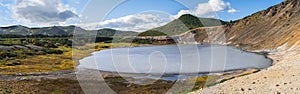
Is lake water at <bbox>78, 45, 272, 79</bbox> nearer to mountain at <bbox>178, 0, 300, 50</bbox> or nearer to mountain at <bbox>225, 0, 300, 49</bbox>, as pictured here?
mountain at <bbox>178, 0, 300, 50</bbox>

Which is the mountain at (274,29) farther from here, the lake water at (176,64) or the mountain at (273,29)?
the lake water at (176,64)

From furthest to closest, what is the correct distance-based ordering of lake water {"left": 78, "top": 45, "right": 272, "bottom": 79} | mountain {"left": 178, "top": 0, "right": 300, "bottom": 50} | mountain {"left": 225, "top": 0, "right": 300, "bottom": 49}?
mountain {"left": 225, "top": 0, "right": 300, "bottom": 49} → mountain {"left": 178, "top": 0, "right": 300, "bottom": 50} → lake water {"left": 78, "top": 45, "right": 272, "bottom": 79}

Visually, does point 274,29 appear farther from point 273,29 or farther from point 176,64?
point 176,64

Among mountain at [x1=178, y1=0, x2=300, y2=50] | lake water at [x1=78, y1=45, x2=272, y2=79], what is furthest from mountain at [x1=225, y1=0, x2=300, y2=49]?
lake water at [x1=78, y1=45, x2=272, y2=79]

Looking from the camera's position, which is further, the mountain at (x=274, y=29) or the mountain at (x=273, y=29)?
the mountain at (x=274, y=29)

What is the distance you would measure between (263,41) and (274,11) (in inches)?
2059

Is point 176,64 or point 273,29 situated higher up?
point 273,29

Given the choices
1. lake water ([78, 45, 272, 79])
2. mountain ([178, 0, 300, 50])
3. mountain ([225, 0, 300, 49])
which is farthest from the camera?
mountain ([225, 0, 300, 49])

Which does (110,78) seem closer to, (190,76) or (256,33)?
(190,76)

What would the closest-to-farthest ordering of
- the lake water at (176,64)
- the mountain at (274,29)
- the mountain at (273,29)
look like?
the lake water at (176,64) → the mountain at (273,29) → the mountain at (274,29)

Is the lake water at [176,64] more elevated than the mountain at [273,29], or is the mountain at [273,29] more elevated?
the mountain at [273,29]

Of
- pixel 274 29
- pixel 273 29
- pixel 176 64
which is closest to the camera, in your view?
pixel 176 64

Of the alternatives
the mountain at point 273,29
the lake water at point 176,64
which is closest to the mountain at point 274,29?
the mountain at point 273,29

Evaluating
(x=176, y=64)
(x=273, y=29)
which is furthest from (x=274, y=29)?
(x=176, y=64)
